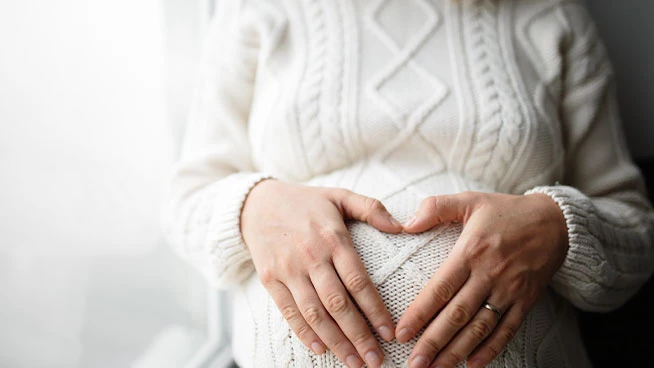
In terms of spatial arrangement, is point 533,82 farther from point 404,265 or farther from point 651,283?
point 651,283

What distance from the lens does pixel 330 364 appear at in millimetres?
665

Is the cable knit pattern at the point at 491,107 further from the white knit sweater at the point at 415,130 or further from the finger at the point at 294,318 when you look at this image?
the finger at the point at 294,318

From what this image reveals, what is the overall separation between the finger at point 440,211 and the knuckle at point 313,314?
185mm

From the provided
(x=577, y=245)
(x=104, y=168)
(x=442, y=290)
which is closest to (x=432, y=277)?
(x=442, y=290)

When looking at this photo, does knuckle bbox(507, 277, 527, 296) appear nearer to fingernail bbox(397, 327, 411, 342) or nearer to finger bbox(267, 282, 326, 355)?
fingernail bbox(397, 327, 411, 342)

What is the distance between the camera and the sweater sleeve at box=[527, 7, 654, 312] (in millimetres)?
785

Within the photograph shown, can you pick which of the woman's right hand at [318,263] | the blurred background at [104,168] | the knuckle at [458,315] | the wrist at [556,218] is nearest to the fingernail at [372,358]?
the woman's right hand at [318,263]

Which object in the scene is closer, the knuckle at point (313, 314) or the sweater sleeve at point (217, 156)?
the knuckle at point (313, 314)

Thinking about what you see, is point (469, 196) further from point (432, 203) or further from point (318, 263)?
point (318, 263)

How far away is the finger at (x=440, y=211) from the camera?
685 mm

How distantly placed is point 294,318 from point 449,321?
0.73 feet

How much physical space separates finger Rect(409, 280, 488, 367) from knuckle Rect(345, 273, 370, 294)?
109 mm

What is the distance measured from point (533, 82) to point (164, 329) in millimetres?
1053

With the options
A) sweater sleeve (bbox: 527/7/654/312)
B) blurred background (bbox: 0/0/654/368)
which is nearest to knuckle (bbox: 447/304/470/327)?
sweater sleeve (bbox: 527/7/654/312)
